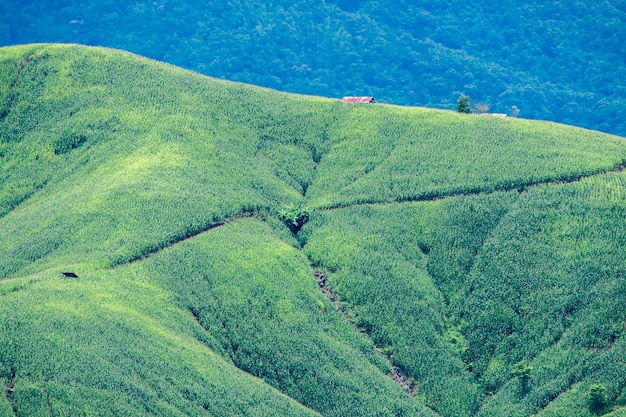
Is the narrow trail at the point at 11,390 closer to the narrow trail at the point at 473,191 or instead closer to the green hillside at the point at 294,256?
the green hillside at the point at 294,256

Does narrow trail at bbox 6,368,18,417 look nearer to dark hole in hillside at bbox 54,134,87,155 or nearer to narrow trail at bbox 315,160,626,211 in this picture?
narrow trail at bbox 315,160,626,211

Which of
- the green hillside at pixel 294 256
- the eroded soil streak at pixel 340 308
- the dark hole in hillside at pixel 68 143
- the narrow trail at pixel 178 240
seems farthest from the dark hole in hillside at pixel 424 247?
the dark hole in hillside at pixel 68 143

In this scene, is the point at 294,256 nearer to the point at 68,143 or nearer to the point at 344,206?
the point at 344,206

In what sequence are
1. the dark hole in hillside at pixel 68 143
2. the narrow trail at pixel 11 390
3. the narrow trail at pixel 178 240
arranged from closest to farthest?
the narrow trail at pixel 11 390 < the narrow trail at pixel 178 240 < the dark hole in hillside at pixel 68 143

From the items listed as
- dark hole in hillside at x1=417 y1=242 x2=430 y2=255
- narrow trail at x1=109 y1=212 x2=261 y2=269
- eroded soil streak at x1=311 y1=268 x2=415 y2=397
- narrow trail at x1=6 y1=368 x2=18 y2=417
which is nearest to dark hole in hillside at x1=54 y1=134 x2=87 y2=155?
narrow trail at x1=109 y1=212 x2=261 y2=269

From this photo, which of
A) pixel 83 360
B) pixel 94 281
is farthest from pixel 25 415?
pixel 94 281

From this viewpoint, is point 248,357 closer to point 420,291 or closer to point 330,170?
point 420,291

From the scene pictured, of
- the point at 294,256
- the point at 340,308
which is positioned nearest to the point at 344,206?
the point at 294,256

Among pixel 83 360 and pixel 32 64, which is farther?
pixel 32 64
